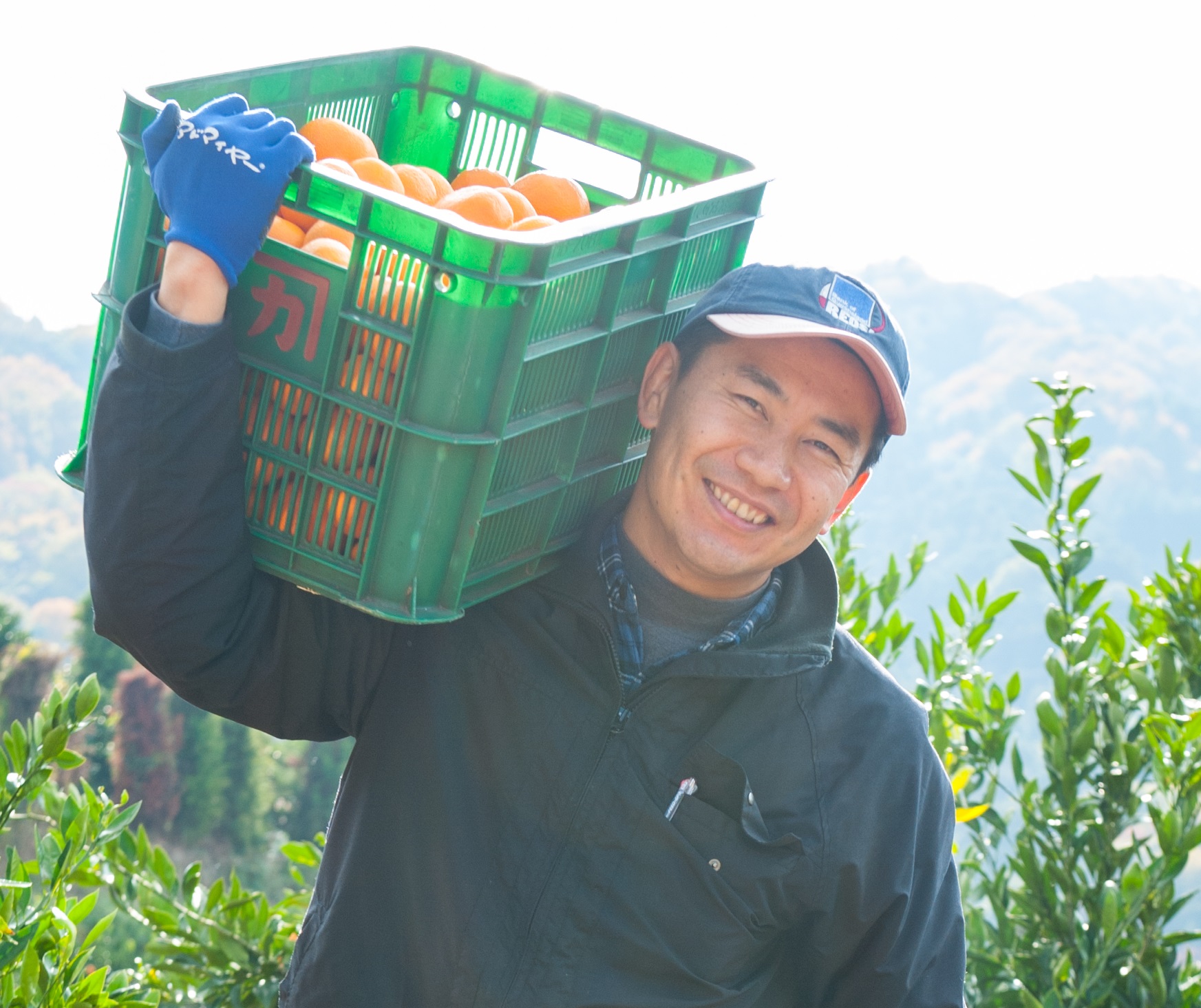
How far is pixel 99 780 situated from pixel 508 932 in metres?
17.0

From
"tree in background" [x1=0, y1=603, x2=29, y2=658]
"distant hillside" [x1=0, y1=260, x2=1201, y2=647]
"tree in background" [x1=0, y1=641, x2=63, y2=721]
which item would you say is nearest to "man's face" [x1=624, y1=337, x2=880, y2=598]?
"tree in background" [x1=0, y1=603, x2=29, y2=658]

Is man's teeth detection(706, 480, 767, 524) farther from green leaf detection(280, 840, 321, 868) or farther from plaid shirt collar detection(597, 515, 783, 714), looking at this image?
green leaf detection(280, 840, 321, 868)

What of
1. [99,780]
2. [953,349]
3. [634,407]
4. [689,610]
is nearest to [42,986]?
[689,610]

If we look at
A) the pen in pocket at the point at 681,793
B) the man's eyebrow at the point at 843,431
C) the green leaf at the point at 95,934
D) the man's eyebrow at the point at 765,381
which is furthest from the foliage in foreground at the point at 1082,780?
the green leaf at the point at 95,934

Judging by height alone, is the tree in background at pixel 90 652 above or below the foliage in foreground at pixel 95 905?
below

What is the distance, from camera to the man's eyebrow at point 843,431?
205 cm

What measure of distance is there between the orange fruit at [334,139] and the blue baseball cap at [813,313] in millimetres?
589

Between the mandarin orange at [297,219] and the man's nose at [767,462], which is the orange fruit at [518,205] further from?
the man's nose at [767,462]

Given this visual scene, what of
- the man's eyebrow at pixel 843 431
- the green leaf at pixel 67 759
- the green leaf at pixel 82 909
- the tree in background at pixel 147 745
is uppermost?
the man's eyebrow at pixel 843 431

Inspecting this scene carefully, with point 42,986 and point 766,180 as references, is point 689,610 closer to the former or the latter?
point 766,180

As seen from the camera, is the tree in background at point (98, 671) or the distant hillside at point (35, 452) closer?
the tree in background at point (98, 671)

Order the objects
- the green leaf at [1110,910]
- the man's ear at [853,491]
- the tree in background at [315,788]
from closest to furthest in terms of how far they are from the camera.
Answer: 1. the man's ear at [853,491]
2. the green leaf at [1110,910]
3. the tree in background at [315,788]

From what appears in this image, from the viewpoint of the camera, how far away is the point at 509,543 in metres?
1.89

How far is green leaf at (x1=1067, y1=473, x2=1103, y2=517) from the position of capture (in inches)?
114
